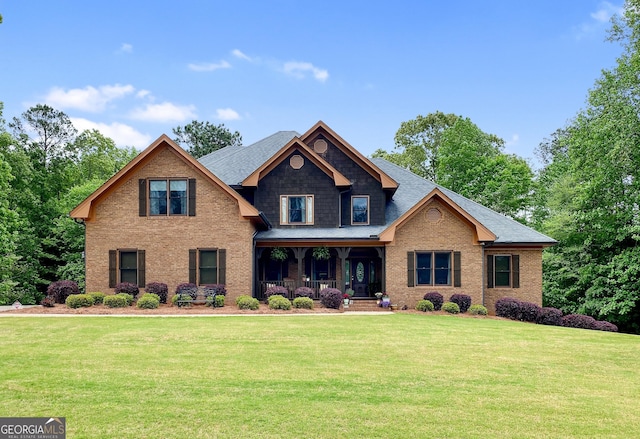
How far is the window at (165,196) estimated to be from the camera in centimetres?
2211

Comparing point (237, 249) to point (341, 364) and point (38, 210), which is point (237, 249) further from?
point (38, 210)

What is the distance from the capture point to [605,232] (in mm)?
26109

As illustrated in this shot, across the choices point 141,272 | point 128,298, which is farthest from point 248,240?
point 128,298

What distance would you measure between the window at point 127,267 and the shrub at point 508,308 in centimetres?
1634

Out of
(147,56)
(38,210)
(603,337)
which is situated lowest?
(603,337)

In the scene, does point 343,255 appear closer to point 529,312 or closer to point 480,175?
point 529,312

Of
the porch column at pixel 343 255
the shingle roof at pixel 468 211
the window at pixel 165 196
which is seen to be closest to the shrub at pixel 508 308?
the shingle roof at pixel 468 211

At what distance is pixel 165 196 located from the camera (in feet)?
72.7

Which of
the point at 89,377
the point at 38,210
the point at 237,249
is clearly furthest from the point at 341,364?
the point at 38,210

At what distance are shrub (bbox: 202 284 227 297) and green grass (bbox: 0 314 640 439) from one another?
5833mm

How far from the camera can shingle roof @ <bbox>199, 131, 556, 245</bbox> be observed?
23141 millimetres

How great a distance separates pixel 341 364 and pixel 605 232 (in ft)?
72.8

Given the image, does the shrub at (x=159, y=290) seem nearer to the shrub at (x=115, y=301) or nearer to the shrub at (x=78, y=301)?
the shrub at (x=115, y=301)

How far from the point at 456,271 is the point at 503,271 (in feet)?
9.22
